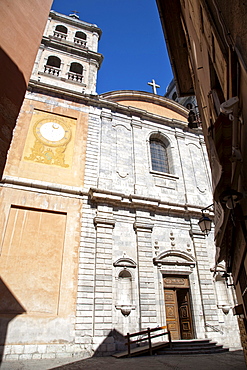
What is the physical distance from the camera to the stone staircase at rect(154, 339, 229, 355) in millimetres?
8086

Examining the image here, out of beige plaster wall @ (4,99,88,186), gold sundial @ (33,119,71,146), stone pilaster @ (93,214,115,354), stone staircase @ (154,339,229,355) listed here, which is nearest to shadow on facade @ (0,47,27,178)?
beige plaster wall @ (4,99,88,186)

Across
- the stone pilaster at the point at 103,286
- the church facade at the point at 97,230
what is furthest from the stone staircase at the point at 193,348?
the stone pilaster at the point at 103,286

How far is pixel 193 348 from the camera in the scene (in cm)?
840

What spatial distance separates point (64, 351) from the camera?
25.9ft

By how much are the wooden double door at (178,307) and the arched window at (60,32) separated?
16.0 m

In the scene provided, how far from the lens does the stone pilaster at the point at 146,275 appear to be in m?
9.20

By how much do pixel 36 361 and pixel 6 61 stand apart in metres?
7.83

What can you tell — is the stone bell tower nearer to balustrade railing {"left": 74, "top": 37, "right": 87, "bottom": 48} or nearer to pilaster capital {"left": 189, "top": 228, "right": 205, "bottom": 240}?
balustrade railing {"left": 74, "top": 37, "right": 87, "bottom": 48}

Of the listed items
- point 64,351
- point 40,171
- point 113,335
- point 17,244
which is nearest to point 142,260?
point 113,335

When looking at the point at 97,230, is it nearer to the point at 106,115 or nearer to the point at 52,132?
the point at 52,132

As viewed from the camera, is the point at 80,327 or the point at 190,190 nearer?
the point at 80,327

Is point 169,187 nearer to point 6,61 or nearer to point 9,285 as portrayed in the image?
point 9,285

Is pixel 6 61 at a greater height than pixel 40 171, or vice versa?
pixel 40 171

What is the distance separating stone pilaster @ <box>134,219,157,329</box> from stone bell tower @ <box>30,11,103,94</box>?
8.36 meters
